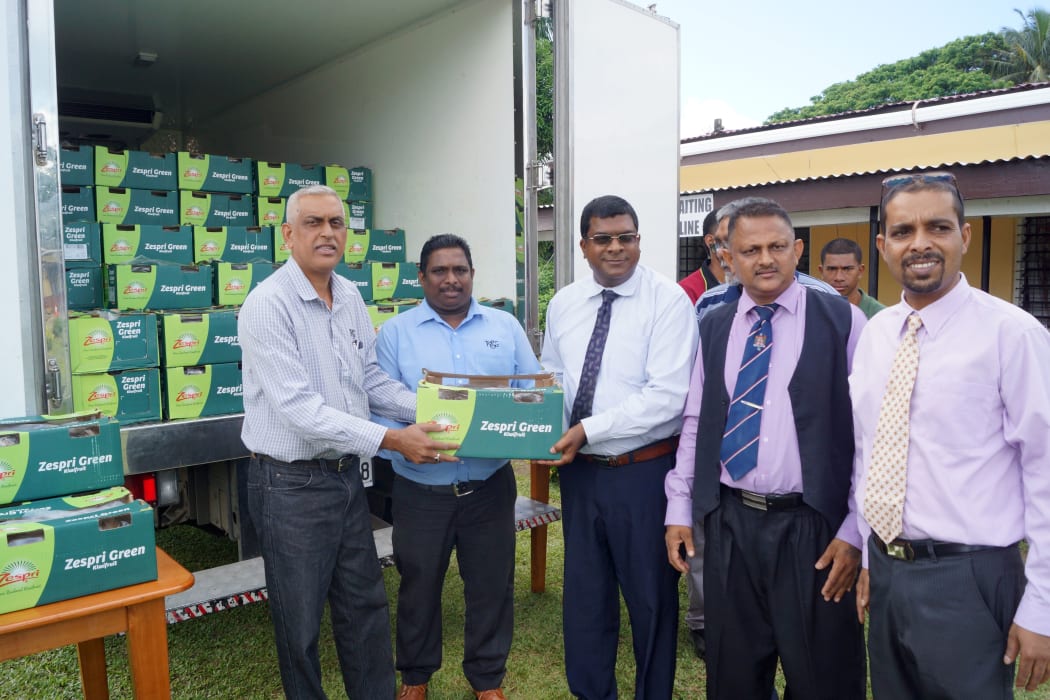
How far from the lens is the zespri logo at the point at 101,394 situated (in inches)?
106

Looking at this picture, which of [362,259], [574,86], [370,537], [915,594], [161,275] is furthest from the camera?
[362,259]

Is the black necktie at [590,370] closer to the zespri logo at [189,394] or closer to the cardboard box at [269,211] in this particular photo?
the zespri logo at [189,394]

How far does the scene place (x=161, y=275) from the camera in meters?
3.27

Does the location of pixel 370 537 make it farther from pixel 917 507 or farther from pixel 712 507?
pixel 917 507

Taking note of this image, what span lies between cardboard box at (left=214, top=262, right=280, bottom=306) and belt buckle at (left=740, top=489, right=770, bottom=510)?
2244mm

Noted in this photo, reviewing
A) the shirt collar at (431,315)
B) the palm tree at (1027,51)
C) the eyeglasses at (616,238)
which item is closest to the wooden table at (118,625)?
the shirt collar at (431,315)

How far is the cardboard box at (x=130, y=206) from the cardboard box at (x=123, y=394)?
134 cm

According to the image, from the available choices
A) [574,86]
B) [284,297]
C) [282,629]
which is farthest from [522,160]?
[282,629]

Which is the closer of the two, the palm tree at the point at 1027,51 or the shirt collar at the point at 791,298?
the shirt collar at the point at 791,298

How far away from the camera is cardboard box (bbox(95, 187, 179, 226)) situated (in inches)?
150

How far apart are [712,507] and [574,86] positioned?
2.19m

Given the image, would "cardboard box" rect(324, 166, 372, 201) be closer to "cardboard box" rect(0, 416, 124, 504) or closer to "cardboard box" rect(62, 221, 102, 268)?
"cardboard box" rect(62, 221, 102, 268)

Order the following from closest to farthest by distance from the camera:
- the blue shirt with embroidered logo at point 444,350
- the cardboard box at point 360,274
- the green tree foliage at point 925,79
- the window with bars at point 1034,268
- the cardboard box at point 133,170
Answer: the blue shirt with embroidered logo at point 444,350 → the cardboard box at point 133,170 → the cardboard box at point 360,274 → the window with bars at point 1034,268 → the green tree foliage at point 925,79

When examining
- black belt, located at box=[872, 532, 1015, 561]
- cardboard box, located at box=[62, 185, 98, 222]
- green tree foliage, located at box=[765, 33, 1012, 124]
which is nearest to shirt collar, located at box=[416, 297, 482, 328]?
black belt, located at box=[872, 532, 1015, 561]
